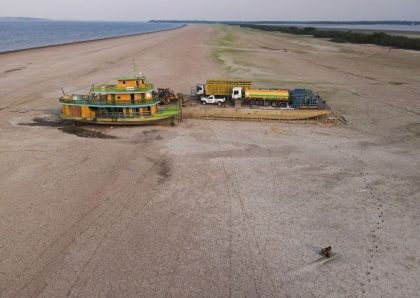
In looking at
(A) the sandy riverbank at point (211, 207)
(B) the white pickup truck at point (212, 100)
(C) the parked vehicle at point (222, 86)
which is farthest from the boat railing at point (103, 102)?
(C) the parked vehicle at point (222, 86)

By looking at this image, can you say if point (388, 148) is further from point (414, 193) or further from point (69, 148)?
Result: point (69, 148)

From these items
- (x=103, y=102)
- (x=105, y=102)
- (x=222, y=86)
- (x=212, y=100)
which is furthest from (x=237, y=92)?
(x=103, y=102)

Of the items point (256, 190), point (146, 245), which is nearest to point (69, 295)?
point (146, 245)

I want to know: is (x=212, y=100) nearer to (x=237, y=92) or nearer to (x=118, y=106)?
(x=237, y=92)

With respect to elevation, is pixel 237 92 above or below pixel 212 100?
above

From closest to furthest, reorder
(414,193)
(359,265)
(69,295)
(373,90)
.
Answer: (69,295), (359,265), (414,193), (373,90)

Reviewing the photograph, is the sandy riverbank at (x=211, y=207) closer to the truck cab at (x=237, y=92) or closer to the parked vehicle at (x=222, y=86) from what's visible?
the truck cab at (x=237, y=92)
